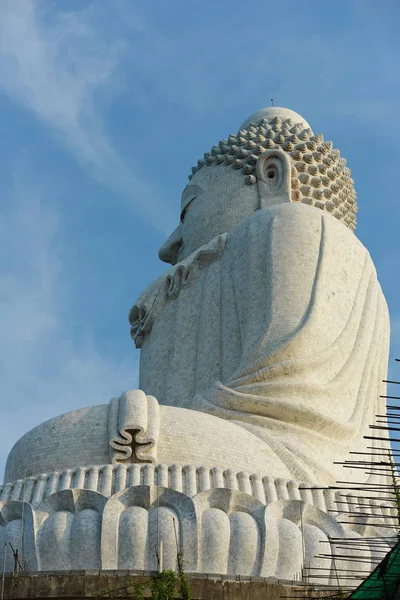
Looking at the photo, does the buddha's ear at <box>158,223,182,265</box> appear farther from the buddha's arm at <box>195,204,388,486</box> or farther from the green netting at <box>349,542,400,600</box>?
the green netting at <box>349,542,400,600</box>

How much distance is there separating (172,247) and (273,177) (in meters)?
1.82

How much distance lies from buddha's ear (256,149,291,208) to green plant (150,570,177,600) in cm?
783

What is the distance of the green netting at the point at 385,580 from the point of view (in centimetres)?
768

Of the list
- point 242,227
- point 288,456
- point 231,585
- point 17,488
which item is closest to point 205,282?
point 242,227

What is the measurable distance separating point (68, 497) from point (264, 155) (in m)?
7.36

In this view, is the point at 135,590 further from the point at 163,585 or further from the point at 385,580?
the point at 385,580

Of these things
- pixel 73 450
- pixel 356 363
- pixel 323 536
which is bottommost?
pixel 323 536

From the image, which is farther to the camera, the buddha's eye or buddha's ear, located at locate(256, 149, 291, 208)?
the buddha's eye

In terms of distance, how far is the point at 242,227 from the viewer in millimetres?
15633

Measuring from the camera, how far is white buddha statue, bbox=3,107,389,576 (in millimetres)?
11758

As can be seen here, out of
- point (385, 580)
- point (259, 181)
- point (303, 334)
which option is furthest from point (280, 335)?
point (385, 580)

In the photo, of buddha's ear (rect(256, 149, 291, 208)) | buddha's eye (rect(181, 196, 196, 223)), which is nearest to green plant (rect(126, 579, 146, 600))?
buddha's ear (rect(256, 149, 291, 208))

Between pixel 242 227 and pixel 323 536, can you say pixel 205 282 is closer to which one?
pixel 242 227

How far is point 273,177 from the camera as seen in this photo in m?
16.7
